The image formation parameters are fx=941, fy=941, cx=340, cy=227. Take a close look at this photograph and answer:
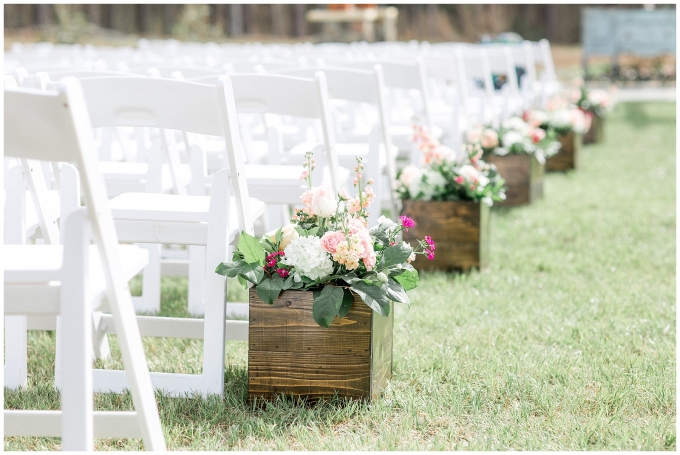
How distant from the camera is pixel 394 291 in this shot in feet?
8.29

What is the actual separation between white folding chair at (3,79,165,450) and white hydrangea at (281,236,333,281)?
0.61 m

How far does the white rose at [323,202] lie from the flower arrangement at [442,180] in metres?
1.61

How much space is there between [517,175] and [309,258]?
359cm

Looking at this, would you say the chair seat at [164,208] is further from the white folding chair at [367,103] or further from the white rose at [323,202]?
the white folding chair at [367,103]

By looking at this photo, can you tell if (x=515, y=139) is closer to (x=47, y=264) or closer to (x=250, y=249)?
(x=250, y=249)

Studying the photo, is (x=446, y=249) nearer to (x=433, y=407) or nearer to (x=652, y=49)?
(x=433, y=407)

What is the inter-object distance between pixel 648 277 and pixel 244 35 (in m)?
18.0

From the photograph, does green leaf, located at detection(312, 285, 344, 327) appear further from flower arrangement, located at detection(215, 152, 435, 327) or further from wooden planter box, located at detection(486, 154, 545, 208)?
wooden planter box, located at detection(486, 154, 545, 208)

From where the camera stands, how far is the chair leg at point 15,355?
274 cm

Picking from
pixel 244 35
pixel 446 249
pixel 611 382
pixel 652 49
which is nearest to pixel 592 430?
pixel 611 382

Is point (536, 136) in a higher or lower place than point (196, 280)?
higher

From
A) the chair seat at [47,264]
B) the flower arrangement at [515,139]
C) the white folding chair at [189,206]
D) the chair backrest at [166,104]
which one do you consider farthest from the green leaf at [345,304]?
the flower arrangement at [515,139]

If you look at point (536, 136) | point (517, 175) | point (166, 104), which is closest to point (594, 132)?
point (536, 136)

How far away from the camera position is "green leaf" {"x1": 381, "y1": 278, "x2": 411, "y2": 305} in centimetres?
250
